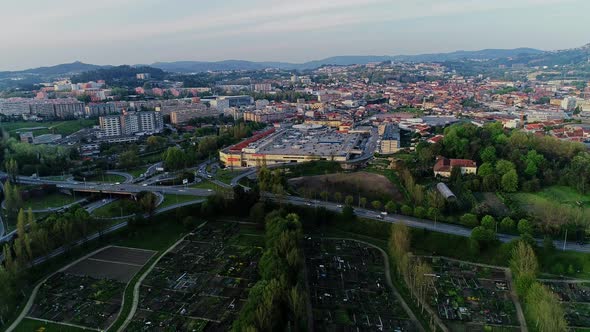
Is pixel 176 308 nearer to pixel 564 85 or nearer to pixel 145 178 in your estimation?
pixel 145 178

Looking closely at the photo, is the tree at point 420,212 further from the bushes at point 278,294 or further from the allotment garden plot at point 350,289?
the bushes at point 278,294

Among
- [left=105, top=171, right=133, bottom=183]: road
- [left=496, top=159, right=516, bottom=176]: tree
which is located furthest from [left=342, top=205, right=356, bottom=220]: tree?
[left=105, top=171, right=133, bottom=183]: road

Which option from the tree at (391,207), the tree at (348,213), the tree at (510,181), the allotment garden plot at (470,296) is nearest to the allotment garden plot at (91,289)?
the tree at (348,213)

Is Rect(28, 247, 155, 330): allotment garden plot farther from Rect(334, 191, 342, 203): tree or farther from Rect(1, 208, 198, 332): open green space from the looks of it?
Rect(334, 191, 342, 203): tree

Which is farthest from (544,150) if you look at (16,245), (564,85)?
(564,85)

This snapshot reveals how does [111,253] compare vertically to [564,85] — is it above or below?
below

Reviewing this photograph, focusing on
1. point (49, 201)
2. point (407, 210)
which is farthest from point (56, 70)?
point (407, 210)

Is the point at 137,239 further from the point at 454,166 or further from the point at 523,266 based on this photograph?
the point at 454,166
